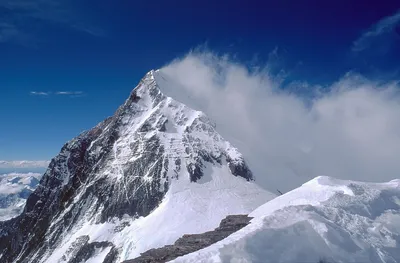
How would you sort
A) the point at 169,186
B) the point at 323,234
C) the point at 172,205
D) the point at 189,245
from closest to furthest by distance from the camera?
the point at 323,234 → the point at 189,245 → the point at 172,205 → the point at 169,186

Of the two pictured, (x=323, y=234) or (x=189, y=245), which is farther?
(x=189, y=245)

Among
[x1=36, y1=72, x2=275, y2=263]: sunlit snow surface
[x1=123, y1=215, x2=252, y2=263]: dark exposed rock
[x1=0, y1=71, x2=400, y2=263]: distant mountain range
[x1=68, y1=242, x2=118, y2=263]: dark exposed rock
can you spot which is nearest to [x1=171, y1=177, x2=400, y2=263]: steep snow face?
[x1=0, y1=71, x2=400, y2=263]: distant mountain range

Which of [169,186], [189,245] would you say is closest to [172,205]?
[169,186]

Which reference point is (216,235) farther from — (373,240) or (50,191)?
(50,191)

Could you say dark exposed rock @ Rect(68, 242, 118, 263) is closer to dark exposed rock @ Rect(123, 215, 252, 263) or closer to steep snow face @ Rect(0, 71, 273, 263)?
steep snow face @ Rect(0, 71, 273, 263)

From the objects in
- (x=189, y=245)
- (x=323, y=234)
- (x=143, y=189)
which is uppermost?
(x=143, y=189)

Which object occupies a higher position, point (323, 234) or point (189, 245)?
point (323, 234)

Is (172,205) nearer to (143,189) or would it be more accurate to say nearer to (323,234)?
(143,189)

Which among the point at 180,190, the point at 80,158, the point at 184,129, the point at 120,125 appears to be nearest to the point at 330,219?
the point at 180,190
